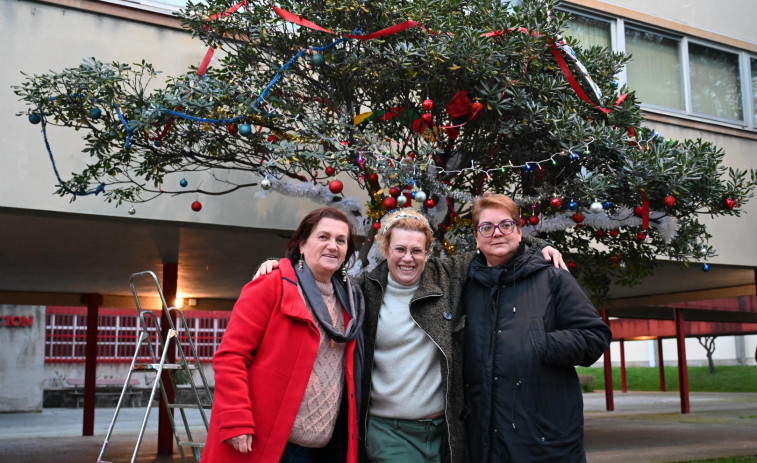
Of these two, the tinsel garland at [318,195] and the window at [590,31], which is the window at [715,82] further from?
the tinsel garland at [318,195]

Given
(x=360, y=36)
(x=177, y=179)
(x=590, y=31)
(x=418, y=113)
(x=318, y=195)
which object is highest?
(x=590, y=31)

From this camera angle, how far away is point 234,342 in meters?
2.92

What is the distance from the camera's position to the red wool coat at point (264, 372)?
2.86 m

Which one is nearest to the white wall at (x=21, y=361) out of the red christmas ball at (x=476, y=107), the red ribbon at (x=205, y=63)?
the red ribbon at (x=205, y=63)

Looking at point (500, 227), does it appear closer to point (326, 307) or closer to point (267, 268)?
point (326, 307)

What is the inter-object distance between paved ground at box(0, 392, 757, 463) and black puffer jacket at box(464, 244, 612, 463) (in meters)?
6.21

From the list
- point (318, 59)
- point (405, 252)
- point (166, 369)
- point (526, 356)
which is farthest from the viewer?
point (166, 369)

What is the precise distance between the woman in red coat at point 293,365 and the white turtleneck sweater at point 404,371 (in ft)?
0.41

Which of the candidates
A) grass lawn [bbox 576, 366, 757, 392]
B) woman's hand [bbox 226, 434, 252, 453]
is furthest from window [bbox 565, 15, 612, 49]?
grass lawn [bbox 576, 366, 757, 392]

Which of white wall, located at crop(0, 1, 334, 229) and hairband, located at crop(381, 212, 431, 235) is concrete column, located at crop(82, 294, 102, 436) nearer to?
white wall, located at crop(0, 1, 334, 229)

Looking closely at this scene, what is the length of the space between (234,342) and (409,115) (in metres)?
3.14

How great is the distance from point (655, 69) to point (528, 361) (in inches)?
326

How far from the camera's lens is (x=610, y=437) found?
11.9 m

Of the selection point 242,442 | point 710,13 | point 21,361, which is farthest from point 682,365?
point 21,361
